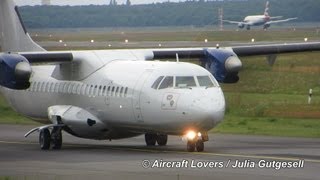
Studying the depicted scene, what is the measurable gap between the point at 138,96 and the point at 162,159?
3.19m

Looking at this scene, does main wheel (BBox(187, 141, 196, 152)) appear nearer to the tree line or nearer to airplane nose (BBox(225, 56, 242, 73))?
airplane nose (BBox(225, 56, 242, 73))

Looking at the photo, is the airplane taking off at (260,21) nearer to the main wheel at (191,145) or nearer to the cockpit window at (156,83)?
the cockpit window at (156,83)

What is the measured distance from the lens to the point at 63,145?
27047 mm

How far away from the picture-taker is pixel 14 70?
24688mm

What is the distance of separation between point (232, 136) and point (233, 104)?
11.2 meters

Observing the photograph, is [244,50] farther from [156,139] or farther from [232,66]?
[156,139]

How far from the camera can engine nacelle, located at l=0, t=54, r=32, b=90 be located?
24.7m

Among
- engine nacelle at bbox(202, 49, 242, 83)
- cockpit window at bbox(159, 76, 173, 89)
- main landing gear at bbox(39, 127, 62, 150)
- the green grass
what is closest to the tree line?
the green grass

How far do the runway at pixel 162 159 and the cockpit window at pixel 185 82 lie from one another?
1572mm

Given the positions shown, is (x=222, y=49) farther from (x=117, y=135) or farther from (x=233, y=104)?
(x=233, y=104)

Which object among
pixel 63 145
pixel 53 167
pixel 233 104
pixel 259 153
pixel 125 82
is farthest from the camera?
pixel 233 104

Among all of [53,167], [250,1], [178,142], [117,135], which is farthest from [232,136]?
[250,1]

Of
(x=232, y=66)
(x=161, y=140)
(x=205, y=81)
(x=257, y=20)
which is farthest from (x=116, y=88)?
(x=257, y=20)

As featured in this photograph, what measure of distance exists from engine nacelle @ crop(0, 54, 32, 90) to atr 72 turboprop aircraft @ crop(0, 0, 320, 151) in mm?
25
